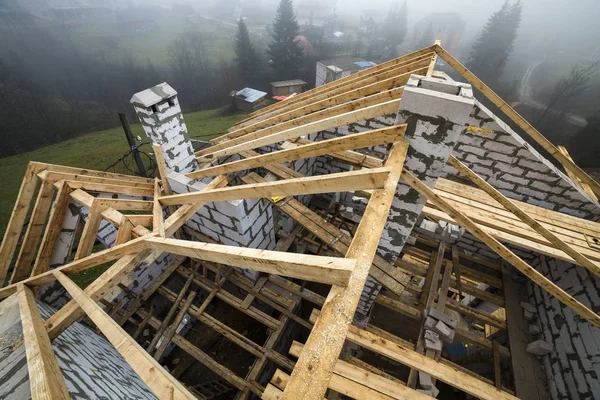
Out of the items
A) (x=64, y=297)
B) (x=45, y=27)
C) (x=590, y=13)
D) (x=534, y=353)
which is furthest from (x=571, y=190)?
(x=590, y=13)

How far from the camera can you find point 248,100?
28.3m

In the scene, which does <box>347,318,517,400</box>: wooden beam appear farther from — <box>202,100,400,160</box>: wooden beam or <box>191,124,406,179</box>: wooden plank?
<box>202,100,400,160</box>: wooden beam

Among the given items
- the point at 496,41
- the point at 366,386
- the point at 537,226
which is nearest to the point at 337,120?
the point at 537,226

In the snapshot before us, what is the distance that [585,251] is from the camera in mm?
3754

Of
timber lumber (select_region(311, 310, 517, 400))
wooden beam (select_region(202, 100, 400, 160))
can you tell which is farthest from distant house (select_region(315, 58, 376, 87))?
timber lumber (select_region(311, 310, 517, 400))

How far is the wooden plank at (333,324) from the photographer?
1376 millimetres

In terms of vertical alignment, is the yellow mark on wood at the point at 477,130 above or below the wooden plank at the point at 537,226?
above

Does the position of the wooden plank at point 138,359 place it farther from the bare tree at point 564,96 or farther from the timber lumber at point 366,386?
the bare tree at point 564,96

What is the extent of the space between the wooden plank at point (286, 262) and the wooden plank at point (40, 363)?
1322mm

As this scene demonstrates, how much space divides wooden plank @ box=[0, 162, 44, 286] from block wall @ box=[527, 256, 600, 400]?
9.06m

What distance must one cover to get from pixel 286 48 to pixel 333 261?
1732 inches

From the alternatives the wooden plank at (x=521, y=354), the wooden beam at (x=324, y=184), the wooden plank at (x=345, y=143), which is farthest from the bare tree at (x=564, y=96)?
the wooden beam at (x=324, y=184)

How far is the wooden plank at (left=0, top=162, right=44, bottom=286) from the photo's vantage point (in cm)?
422

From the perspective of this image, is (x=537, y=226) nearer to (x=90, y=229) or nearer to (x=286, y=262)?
(x=286, y=262)
